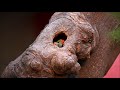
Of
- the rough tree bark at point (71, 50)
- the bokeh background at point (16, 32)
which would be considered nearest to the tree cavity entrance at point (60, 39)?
the rough tree bark at point (71, 50)

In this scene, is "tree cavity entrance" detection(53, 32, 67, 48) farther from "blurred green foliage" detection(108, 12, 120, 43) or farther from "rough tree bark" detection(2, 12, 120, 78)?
"blurred green foliage" detection(108, 12, 120, 43)

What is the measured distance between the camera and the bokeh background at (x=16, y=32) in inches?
93.2

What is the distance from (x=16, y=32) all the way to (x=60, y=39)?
54cm

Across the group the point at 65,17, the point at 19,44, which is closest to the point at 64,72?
the point at 65,17

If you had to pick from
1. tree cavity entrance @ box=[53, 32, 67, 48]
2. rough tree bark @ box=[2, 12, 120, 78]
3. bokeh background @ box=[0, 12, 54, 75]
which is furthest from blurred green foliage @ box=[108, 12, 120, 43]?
bokeh background @ box=[0, 12, 54, 75]

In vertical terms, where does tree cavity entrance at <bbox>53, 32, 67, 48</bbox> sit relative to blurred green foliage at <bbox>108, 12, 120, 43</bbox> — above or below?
below

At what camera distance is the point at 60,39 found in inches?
80.5

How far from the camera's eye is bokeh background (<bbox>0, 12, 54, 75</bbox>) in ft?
7.77

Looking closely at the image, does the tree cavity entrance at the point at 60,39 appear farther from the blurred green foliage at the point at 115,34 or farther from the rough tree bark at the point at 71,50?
the blurred green foliage at the point at 115,34

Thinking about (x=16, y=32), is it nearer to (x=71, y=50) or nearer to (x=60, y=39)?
(x=60, y=39)

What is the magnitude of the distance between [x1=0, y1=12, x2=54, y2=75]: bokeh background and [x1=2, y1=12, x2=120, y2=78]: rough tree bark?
0.29 metres

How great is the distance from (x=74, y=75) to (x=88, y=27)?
1.15 ft

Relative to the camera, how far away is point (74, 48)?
2.01 m

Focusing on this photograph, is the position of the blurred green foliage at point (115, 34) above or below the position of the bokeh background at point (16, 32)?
above
